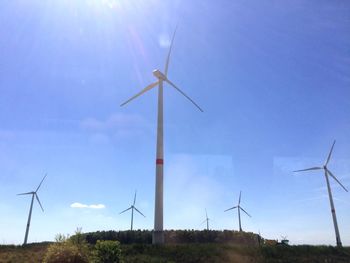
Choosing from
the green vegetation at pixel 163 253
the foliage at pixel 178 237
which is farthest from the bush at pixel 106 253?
the foliage at pixel 178 237

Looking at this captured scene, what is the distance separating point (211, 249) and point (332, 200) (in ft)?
135

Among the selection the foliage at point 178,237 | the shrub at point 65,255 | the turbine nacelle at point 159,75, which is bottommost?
the shrub at point 65,255

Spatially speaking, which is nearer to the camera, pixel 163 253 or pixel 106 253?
pixel 106 253

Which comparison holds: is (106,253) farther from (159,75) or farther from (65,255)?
(159,75)

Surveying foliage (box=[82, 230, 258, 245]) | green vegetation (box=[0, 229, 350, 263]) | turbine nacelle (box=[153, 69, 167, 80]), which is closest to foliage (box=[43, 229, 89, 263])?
green vegetation (box=[0, 229, 350, 263])

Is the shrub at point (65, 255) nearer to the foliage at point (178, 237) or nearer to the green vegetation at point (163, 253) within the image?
the green vegetation at point (163, 253)

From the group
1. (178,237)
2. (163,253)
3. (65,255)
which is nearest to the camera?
(65,255)

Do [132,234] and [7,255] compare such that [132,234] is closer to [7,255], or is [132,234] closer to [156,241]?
[156,241]

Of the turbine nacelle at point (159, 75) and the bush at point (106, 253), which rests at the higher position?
the turbine nacelle at point (159, 75)

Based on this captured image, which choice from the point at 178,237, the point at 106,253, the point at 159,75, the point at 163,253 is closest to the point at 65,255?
the point at 106,253

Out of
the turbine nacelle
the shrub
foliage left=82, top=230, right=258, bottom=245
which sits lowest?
the shrub

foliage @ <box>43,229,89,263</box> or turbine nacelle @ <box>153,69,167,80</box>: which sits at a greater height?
turbine nacelle @ <box>153,69,167,80</box>

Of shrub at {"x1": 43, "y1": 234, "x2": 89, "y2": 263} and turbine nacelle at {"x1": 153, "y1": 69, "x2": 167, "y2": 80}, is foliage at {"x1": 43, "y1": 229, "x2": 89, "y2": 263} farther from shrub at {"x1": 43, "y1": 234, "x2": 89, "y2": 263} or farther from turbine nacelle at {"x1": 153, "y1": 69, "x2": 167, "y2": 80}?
turbine nacelle at {"x1": 153, "y1": 69, "x2": 167, "y2": 80}

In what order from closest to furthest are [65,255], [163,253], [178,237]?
[65,255], [163,253], [178,237]
